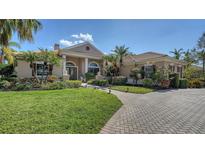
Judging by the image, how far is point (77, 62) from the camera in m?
21.7

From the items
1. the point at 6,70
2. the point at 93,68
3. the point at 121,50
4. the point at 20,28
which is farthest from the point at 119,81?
the point at 6,70

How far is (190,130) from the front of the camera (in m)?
4.15

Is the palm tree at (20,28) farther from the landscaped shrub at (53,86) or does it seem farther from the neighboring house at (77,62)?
the neighboring house at (77,62)

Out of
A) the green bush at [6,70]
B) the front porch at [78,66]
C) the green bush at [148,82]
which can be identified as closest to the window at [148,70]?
the green bush at [148,82]

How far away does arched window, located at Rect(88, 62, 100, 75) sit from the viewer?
22328 millimetres

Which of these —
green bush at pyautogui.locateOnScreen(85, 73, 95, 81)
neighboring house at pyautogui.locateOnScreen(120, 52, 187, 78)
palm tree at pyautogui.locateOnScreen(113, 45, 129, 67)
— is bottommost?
green bush at pyautogui.locateOnScreen(85, 73, 95, 81)

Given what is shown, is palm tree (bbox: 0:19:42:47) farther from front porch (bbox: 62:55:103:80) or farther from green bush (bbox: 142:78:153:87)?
front porch (bbox: 62:55:103:80)

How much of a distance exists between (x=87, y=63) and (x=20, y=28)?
593 inches

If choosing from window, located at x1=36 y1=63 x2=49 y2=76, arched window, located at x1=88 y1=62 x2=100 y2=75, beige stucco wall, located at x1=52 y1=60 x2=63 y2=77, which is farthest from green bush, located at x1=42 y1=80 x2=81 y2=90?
arched window, located at x1=88 y1=62 x2=100 y2=75

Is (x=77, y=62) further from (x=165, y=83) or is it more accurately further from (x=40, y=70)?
(x=165, y=83)

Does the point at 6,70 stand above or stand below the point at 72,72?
above

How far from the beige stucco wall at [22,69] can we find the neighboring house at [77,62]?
0.72 ft
